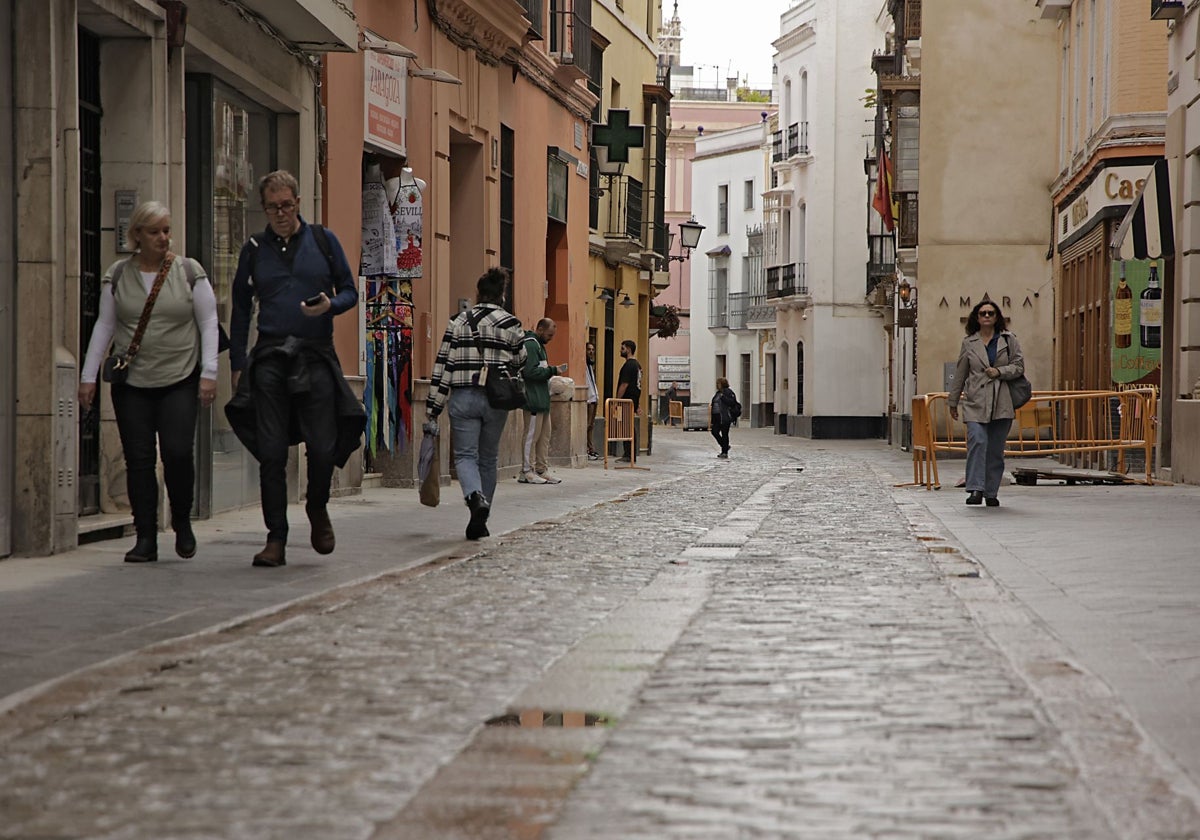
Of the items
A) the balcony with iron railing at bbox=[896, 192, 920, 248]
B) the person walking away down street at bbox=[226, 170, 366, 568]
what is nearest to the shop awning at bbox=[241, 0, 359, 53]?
the person walking away down street at bbox=[226, 170, 366, 568]

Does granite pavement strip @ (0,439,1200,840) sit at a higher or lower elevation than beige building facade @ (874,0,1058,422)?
lower

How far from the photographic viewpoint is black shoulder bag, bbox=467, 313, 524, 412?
1220 centimetres

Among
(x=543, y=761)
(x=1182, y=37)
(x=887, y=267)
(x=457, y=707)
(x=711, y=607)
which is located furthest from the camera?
(x=887, y=267)

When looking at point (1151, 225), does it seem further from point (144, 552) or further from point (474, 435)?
point (144, 552)

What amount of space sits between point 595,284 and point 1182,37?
47.9 feet

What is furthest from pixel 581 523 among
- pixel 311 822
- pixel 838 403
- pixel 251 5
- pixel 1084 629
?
pixel 838 403

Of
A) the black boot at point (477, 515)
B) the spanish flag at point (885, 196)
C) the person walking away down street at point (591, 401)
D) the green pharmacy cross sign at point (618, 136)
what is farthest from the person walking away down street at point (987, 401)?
the spanish flag at point (885, 196)

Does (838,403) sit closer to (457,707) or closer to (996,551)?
(996,551)

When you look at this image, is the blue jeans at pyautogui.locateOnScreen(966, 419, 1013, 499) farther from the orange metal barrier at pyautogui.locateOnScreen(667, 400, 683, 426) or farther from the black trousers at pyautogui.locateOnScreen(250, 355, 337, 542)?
the orange metal barrier at pyautogui.locateOnScreen(667, 400, 683, 426)

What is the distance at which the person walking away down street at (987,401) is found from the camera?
16344 millimetres

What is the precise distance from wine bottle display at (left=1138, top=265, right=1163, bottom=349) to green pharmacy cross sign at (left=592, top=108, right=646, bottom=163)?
388 inches

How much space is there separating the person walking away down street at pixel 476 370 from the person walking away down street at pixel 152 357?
2546 mm

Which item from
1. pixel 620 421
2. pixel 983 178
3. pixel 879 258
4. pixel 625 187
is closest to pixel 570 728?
pixel 620 421

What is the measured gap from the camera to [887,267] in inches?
2227
